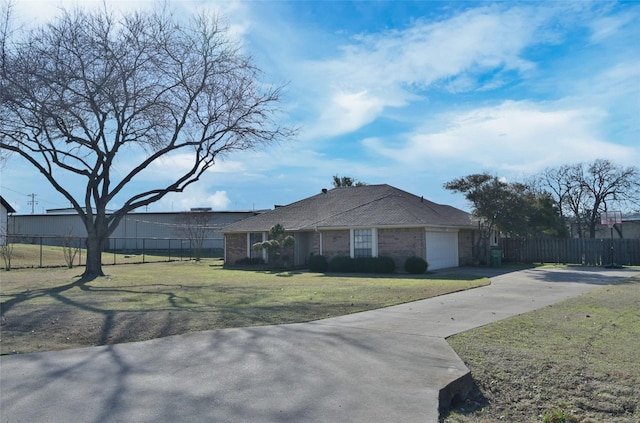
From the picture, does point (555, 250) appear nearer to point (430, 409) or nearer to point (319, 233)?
point (319, 233)

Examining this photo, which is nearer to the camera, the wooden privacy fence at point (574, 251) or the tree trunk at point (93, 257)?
the tree trunk at point (93, 257)

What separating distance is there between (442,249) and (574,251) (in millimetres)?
9049

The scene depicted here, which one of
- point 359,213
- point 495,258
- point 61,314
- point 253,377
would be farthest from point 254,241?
point 253,377

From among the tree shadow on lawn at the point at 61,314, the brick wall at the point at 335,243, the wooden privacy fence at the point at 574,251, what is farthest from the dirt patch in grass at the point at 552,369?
the wooden privacy fence at the point at 574,251

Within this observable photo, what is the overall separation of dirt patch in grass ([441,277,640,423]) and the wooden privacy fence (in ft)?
69.4

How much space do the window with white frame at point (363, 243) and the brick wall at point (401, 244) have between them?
44 cm

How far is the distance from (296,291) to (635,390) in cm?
1050

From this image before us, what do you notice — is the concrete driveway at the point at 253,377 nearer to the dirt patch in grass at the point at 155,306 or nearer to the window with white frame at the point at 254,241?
the dirt patch in grass at the point at 155,306

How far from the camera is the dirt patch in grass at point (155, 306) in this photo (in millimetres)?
9102

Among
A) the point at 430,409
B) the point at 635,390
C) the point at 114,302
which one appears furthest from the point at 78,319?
the point at 635,390

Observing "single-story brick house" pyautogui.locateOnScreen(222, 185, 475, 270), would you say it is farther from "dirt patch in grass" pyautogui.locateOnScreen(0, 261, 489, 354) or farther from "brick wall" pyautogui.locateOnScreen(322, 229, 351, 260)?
"dirt patch in grass" pyautogui.locateOnScreen(0, 261, 489, 354)

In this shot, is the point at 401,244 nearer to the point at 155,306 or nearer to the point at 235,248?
the point at 235,248

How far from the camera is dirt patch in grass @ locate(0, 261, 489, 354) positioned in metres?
9.10

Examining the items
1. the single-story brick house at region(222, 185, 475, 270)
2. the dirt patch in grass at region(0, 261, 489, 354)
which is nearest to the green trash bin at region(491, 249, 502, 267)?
the single-story brick house at region(222, 185, 475, 270)
